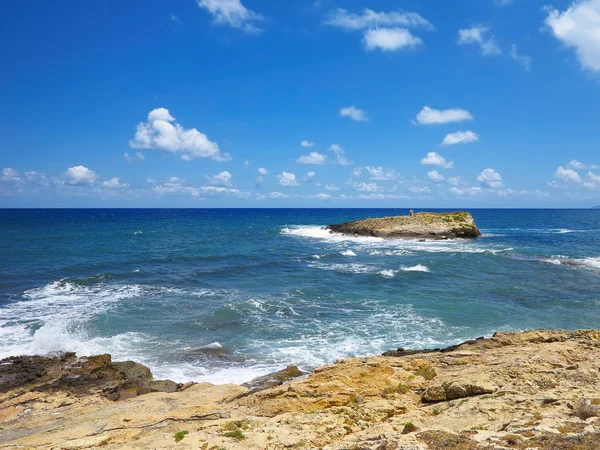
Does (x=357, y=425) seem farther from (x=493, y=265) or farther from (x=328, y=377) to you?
(x=493, y=265)

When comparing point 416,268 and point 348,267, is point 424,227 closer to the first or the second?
point 416,268

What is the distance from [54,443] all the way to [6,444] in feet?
6.19

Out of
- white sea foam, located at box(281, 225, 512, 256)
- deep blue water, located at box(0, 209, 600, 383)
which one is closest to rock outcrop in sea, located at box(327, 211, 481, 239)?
white sea foam, located at box(281, 225, 512, 256)

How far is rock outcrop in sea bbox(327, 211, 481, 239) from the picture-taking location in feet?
227

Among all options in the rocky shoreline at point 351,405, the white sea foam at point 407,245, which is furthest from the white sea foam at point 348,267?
the rocky shoreline at point 351,405

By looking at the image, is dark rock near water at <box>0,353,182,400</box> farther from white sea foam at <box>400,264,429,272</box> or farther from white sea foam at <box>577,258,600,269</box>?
white sea foam at <box>577,258,600,269</box>

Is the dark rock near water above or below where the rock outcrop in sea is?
below

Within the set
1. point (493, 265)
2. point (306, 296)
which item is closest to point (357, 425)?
point (306, 296)

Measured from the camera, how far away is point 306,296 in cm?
3091

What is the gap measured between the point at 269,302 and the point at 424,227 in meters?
48.0

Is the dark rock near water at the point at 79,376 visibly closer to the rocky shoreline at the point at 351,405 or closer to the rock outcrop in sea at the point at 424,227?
the rocky shoreline at the point at 351,405

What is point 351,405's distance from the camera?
1073cm

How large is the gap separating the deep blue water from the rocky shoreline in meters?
3.56

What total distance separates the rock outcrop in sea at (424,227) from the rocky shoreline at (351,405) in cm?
5383
